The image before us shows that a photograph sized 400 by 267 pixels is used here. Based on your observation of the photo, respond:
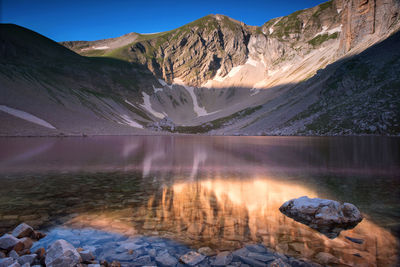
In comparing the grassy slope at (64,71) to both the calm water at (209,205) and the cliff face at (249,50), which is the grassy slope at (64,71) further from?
the calm water at (209,205)

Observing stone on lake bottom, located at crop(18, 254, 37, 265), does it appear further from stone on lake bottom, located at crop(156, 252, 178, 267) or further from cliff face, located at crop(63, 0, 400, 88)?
cliff face, located at crop(63, 0, 400, 88)

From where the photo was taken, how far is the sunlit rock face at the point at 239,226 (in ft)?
18.9

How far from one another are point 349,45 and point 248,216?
108871mm

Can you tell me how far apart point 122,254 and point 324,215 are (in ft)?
19.1

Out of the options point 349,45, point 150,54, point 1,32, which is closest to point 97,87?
point 1,32

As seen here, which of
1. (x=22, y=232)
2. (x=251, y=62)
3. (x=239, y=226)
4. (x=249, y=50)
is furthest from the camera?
(x=249, y=50)

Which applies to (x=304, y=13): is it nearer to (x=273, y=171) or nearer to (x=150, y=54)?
(x=150, y=54)

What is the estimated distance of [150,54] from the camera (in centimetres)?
18175

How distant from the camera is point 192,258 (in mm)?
5336

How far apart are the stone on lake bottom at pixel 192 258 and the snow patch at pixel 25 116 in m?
72.2

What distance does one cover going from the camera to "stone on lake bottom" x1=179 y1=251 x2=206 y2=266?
17.0 feet

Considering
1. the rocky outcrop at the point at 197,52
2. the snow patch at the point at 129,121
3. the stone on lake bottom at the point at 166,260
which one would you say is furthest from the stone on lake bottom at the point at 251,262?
the rocky outcrop at the point at 197,52

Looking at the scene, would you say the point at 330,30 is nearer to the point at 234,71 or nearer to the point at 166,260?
the point at 234,71

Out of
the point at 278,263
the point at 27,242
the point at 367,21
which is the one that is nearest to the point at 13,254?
the point at 27,242
